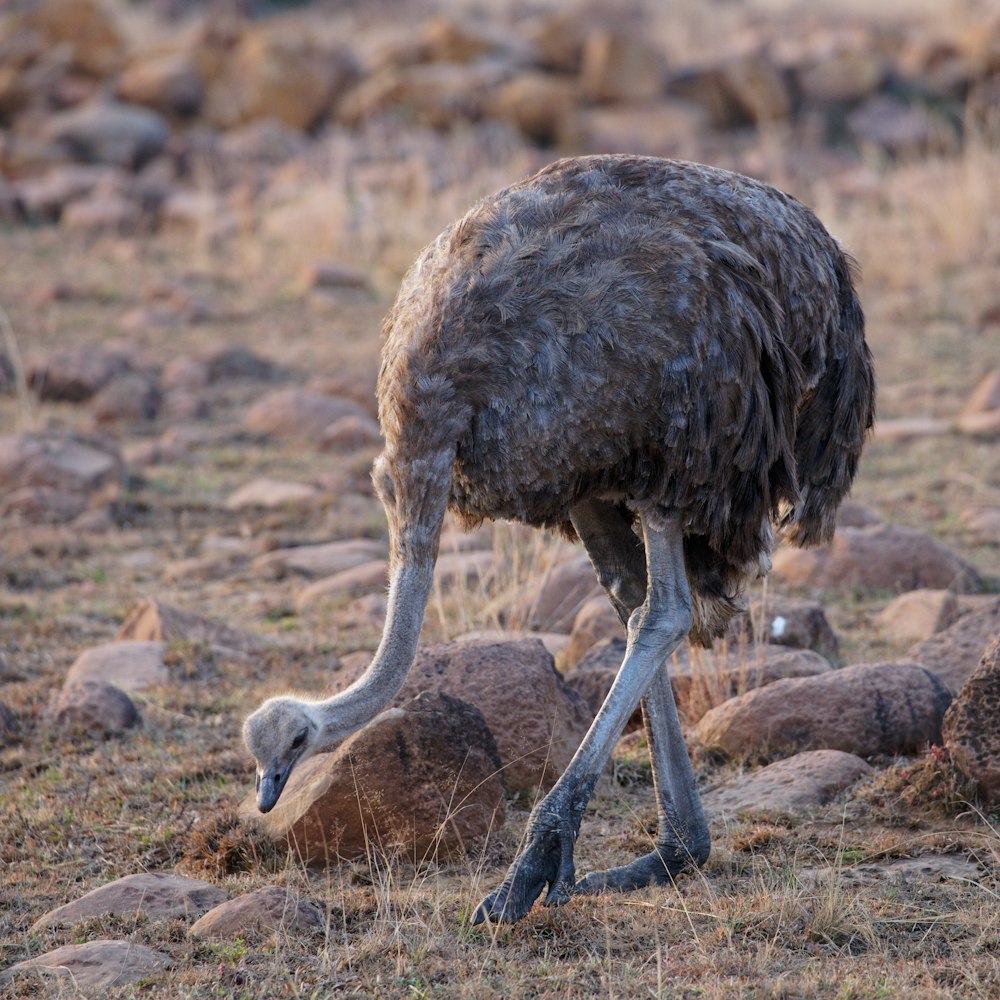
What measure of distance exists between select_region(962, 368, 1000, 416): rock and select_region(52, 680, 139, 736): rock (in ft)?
18.7

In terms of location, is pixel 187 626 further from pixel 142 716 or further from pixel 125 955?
pixel 125 955

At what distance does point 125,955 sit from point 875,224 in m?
10.7

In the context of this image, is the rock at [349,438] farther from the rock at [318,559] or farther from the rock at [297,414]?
the rock at [318,559]

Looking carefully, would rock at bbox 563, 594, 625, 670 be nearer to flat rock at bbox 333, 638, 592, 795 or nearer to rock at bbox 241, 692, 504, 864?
flat rock at bbox 333, 638, 592, 795

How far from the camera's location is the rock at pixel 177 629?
20.6ft

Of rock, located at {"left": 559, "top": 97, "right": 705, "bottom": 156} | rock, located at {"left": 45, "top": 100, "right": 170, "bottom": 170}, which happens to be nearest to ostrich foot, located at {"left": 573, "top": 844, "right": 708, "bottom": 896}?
rock, located at {"left": 559, "top": 97, "right": 705, "bottom": 156}

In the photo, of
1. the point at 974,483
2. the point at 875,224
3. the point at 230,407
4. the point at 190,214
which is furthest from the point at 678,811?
the point at 190,214

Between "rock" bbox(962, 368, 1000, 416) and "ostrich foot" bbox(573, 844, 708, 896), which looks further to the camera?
"rock" bbox(962, 368, 1000, 416)

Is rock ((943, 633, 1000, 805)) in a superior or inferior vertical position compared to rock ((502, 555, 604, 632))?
superior

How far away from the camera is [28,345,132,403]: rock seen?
10266 millimetres

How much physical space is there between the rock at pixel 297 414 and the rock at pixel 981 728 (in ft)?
18.6

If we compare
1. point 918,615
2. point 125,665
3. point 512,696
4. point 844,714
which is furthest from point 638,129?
point 512,696

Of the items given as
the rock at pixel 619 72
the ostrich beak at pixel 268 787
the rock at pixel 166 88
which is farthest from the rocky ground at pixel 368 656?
the rock at pixel 619 72

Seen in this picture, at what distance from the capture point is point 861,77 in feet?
68.5
